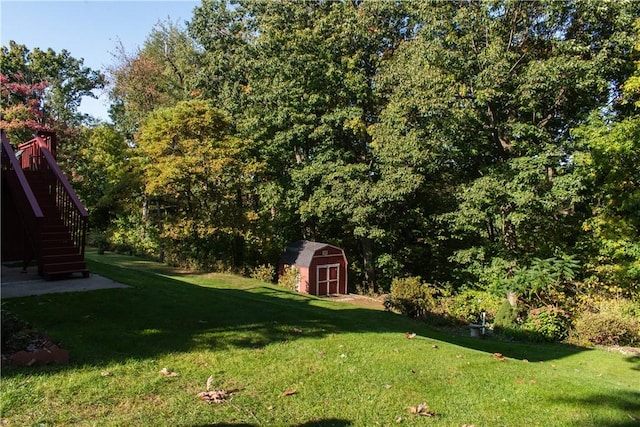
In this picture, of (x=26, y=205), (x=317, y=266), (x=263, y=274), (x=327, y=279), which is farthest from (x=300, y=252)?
(x=26, y=205)

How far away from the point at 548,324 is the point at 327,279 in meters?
11.4

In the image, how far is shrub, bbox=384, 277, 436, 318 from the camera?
55.0 ft

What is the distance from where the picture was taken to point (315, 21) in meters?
22.5

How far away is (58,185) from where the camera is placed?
9.51m

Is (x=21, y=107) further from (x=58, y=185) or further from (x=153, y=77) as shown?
(x=58, y=185)

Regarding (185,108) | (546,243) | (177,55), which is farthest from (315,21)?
(546,243)

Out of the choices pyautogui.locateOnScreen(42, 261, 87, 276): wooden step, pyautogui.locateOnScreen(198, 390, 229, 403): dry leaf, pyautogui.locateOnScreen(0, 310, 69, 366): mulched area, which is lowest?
pyautogui.locateOnScreen(198, 390, 229, 403): dry leaf

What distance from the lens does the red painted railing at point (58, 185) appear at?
8.62 metres

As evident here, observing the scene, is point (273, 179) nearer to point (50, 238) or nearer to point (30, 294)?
point (50, 238)

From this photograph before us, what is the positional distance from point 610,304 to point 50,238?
1569 centimetres

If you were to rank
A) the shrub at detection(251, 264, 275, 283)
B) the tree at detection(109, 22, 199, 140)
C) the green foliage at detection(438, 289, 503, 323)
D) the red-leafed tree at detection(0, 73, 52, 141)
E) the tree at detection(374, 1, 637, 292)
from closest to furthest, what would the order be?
1. the tree at detection(374, 1, 637, 292)
2. the green foliage at detection(438, 289, 503, 323)
3. the shrub at detection(251, 264, 275, 283)
4. the red-leafed tree at detection(0, 73, 52, 141)
5. the tree at detection(109, 22, 199, 140)

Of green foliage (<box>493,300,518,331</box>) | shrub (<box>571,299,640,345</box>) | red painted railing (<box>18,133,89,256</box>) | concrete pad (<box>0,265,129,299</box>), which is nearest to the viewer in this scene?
concrete pad (<box>0,265,129,299</box>)

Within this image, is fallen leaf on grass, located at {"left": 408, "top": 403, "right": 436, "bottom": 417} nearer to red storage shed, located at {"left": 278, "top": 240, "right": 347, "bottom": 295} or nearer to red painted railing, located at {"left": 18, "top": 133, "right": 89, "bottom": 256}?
red painted railing, located at {"left": 18, "top": 133, "right": 89, "bottom": 256}

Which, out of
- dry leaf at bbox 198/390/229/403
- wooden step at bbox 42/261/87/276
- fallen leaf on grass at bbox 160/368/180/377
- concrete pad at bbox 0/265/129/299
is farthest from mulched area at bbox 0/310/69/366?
wooden step at bbox 42/261/87/276
